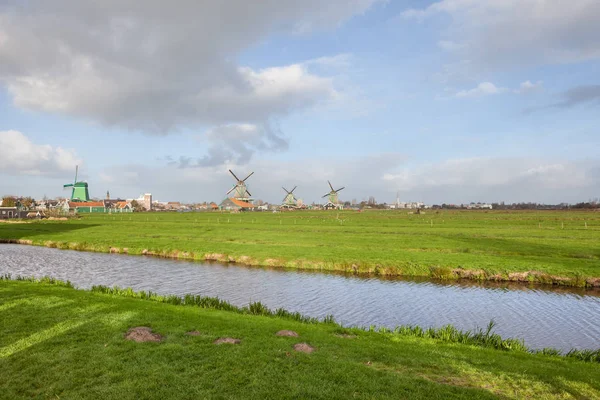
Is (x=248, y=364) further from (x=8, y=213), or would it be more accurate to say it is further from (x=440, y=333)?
(x=8, y=213)

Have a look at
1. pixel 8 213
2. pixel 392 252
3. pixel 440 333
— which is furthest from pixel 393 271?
pixel 8 213

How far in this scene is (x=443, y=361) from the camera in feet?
40.8

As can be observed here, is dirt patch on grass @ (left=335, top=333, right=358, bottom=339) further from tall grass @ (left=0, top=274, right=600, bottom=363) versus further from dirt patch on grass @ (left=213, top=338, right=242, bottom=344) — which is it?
dirt patch on grass @ (left=213, top=338, right=242, bottom=344)

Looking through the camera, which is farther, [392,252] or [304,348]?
[392,252]

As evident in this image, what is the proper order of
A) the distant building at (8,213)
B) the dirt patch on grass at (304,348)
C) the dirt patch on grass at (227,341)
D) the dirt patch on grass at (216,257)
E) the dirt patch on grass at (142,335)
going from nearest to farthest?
the dirt patch on grass at (304,348) → the dirt patch on grass at (227,341) → the dirt patch on grass at (142,335) → the dirt patch on grass at (216,257) → the distant building at (8,213)

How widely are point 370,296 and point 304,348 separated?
50.1 feet

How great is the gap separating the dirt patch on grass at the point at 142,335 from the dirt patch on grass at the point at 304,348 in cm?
489

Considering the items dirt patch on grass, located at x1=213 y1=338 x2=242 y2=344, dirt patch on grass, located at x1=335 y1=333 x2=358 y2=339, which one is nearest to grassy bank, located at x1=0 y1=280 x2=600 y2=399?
dirt patch on grass, located at x1=335 y1=333 x2=358 y2=339

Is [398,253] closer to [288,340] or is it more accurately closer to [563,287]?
[563,287]

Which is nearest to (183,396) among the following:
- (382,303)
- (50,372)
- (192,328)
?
(50,372)

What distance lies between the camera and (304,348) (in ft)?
43.4

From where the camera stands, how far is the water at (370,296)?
2141 centimetres

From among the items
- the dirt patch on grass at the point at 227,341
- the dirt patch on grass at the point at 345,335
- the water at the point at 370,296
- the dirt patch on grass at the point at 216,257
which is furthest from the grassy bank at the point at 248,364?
the dirt patch on grass at the point at 216,257

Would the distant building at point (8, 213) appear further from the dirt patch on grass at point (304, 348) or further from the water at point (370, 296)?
the dirt patch on grass at point (304, 348)
